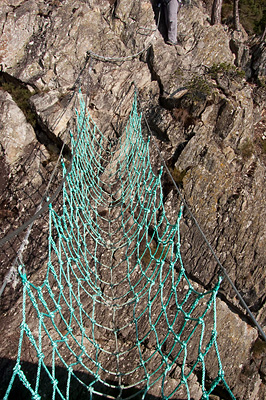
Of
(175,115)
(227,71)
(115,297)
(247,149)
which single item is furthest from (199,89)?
(115,297)

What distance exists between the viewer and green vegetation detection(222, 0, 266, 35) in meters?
7.12

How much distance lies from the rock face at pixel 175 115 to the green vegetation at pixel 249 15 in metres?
1.28

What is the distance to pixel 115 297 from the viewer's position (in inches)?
152

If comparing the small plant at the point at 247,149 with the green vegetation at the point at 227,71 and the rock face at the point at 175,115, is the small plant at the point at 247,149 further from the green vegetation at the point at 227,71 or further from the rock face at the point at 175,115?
the green vegetation at the point at 227,71

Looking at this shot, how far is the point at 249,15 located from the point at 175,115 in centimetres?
445

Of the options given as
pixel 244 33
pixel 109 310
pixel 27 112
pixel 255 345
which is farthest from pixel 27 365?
pixel 244 33

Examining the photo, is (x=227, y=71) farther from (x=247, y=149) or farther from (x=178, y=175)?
(x=178, y=175)

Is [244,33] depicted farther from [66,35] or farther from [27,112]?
[27,112]

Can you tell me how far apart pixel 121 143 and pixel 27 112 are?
1.73 metres

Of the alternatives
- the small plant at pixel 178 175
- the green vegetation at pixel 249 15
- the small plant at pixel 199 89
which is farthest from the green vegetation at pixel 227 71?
the green vegetation at pixel 249 15

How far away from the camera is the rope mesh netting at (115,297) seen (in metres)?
3.43

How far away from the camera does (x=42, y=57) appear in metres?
5.25

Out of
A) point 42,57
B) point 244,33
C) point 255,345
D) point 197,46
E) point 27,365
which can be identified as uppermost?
point 244,33

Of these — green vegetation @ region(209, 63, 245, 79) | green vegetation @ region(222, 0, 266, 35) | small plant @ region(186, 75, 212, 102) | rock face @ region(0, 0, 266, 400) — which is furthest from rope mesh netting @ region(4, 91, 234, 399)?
green vegetation @ region(222, 0, 266, 35)
